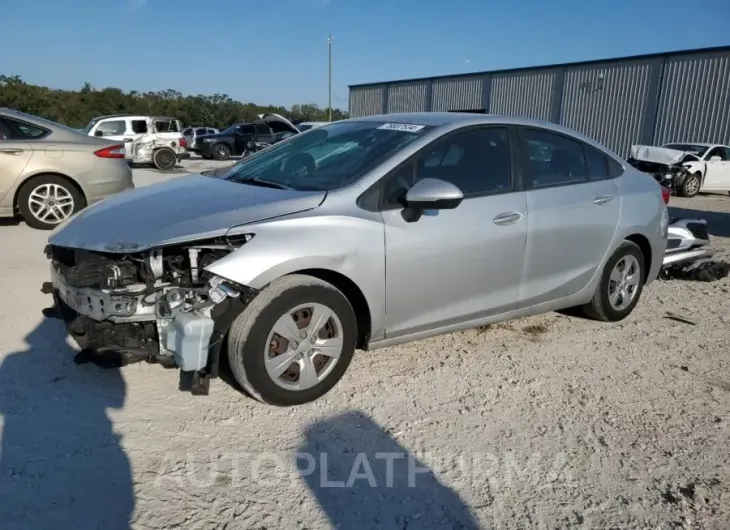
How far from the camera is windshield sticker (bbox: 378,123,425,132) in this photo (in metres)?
3.70

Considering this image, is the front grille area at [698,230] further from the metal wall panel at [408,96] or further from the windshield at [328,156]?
the metal wall panel at [408,96]

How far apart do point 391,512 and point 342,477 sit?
0.30m

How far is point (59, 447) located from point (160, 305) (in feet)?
2.60

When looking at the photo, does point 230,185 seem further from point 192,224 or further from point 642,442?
point 642,442

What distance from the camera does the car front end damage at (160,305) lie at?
9.25 ft

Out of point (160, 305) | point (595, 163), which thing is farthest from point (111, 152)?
point (595, 163)

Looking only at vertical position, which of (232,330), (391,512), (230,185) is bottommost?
(391,512)

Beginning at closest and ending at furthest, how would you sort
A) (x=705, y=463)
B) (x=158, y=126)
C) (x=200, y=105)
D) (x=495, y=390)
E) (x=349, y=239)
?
(x=705, y=463) < (x=349, y=239) < (x=495, y=390) < (x=158, y=126) < (x=200, y=105)

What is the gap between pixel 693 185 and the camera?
593 inches

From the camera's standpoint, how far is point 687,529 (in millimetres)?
2314

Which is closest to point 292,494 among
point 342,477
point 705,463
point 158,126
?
point 342,477

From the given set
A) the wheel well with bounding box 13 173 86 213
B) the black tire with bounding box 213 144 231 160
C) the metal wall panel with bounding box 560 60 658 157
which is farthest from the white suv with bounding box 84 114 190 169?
the metal wall panel with bounding box 560 60 658 157

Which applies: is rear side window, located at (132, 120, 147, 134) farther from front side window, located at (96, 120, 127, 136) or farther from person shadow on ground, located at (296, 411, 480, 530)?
person shadow on ground, located at (296, 411, 480, 530)

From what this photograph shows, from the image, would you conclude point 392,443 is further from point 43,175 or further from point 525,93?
point 525,93
